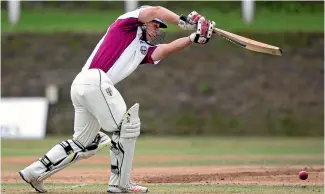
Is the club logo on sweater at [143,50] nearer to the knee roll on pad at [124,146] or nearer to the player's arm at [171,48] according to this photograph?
the player's arm at [171,48]

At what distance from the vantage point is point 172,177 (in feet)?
36.3

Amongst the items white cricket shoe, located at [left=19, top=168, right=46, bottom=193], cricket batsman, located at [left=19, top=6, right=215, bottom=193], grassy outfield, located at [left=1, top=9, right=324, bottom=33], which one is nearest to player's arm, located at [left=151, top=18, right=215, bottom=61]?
cricket batsman, located at [left=19, top=6, right=215, bottom=193]

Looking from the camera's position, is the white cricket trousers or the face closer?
the white cricket trousers

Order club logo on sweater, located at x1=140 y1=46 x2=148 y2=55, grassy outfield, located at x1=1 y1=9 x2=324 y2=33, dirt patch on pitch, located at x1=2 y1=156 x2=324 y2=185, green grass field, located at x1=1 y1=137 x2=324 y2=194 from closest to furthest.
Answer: club logo on sweater, located at x1=140 y1=46 x2=148 y2=55 < green grass field, located at x1=1 y1=137 x2=324 y2=194 < dirt patch on pitch, located at x1=2 y1=156 x2=324 y2=185 < grassy outfield, located at x1=1 y1=9 x2=324 y2=33

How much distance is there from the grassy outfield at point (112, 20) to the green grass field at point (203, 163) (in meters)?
3.91

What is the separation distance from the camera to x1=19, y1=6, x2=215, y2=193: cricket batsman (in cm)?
856

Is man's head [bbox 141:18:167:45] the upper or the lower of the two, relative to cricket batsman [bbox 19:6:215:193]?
upper

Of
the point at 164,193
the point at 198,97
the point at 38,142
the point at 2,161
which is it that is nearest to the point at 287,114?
the point at 198,97

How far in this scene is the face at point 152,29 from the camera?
29.5 feet

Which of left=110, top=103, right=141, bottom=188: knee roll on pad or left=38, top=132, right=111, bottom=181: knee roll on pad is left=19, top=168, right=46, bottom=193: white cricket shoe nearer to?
left=38, top=132, right=111, bottom=181: knee roll on pad

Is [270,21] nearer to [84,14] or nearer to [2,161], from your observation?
[84,14]

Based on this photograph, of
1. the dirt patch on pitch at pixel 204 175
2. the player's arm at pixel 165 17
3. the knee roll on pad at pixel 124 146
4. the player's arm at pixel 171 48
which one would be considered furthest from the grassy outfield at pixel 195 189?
the player's arm at pixel 165 17

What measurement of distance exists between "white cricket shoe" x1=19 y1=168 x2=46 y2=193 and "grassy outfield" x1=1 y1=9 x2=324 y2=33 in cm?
1431

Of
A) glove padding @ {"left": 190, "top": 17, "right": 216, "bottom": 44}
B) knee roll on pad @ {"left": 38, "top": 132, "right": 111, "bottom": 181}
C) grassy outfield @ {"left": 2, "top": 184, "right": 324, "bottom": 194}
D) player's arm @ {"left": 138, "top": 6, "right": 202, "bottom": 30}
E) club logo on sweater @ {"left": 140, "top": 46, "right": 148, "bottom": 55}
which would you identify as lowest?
grassy outfield @ {"left": 2, "top": 184, "right": 324, "bottom": 194}
